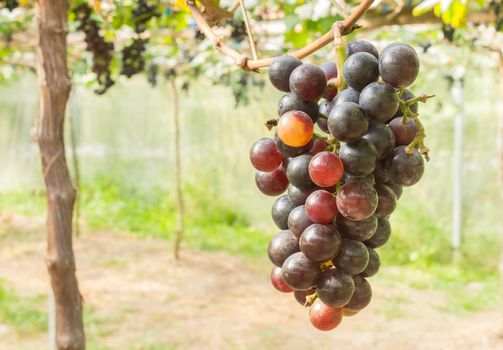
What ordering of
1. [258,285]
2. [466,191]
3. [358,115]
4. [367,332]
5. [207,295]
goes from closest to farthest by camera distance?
[358,115]
[367,332]
[207,295]
[258,285]
[466,191]

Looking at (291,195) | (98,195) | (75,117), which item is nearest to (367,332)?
(291,195)

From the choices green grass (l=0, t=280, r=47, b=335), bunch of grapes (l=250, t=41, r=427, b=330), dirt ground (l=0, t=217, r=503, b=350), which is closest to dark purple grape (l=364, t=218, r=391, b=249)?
bunch of grapes (l=250, t=41, r=427, b=330)

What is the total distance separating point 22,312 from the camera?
15.1 ft

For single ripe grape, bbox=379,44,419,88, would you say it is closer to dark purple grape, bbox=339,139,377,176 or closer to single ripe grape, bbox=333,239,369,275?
dark purple grape, bbox=339,139,377,176

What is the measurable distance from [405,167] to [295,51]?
0.80ft

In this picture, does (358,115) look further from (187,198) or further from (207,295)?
(187,198)

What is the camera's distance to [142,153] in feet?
33.2

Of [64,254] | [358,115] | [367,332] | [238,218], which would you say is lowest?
[238,218]

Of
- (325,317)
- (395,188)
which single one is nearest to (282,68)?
(395,188)

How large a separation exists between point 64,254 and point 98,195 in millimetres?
8084

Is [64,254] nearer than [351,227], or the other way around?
[351,227]

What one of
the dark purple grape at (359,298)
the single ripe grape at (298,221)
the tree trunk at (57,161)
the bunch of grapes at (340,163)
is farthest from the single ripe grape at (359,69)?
the tree trunk at (57,161)

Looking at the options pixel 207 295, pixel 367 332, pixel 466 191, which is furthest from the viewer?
pixel 466 191

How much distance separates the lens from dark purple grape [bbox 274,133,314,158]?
888 mm
